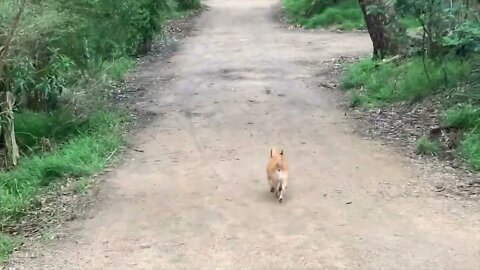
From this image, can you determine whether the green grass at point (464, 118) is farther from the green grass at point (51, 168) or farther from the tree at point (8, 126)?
the tree at point (8, 126)

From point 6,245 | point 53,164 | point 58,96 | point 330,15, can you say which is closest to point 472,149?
point 53,164

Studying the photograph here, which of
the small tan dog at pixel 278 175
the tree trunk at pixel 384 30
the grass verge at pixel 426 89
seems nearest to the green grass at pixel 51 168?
the small tan dog at pixel 278 175

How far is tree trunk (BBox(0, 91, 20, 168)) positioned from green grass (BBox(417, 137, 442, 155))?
16.8 ft

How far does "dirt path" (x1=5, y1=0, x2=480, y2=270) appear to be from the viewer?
5801mm

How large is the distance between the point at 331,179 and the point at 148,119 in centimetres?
436

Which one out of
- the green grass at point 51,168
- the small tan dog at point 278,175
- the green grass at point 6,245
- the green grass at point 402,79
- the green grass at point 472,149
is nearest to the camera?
the green grass at point 6,245

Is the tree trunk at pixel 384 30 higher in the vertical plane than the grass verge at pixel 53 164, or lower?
higher

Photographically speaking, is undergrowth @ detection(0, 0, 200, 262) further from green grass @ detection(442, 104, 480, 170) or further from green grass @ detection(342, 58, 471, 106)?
green grass @ detection(442, 104, 480, 170)

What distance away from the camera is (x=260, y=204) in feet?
23.1

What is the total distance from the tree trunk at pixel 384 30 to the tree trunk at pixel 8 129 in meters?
6.86

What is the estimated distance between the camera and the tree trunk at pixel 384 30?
1302 centimetres

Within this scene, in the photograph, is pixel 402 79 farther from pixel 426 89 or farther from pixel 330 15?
pixel 330 15

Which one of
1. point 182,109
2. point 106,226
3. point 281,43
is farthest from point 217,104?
point 281,43

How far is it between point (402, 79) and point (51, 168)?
6046 millimetres
